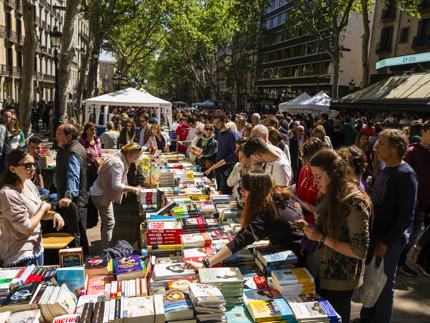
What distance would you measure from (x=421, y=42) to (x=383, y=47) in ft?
13.9

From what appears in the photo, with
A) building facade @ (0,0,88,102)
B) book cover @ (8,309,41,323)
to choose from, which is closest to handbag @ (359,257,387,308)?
book cover @ (8,309,41,323)

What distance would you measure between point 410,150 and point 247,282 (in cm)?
330

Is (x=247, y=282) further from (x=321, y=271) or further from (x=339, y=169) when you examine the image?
(x=339, y=169)

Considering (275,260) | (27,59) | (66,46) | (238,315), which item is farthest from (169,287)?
(66,46)

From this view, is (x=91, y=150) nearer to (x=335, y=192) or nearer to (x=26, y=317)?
(x=26, y=317)

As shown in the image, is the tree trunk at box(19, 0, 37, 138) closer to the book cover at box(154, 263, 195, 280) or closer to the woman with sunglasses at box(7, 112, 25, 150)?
the woman with sunglasses at box(7, 112, 25, 150)

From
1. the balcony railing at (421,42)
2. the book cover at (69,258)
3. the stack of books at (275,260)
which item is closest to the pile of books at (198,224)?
the stack of books at (275,260)

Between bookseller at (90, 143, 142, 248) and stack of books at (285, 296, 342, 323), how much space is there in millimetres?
2868

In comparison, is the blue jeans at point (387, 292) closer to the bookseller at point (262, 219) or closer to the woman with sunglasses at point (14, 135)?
the bookseller at point (262, 219)

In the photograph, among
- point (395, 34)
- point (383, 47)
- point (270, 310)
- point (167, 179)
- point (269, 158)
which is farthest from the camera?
point (383, 47)

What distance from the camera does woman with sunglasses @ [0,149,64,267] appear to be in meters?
2.94

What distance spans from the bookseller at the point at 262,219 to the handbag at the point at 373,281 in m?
0.65

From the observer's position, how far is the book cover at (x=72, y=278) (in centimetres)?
257

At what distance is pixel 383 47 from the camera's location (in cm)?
3066
